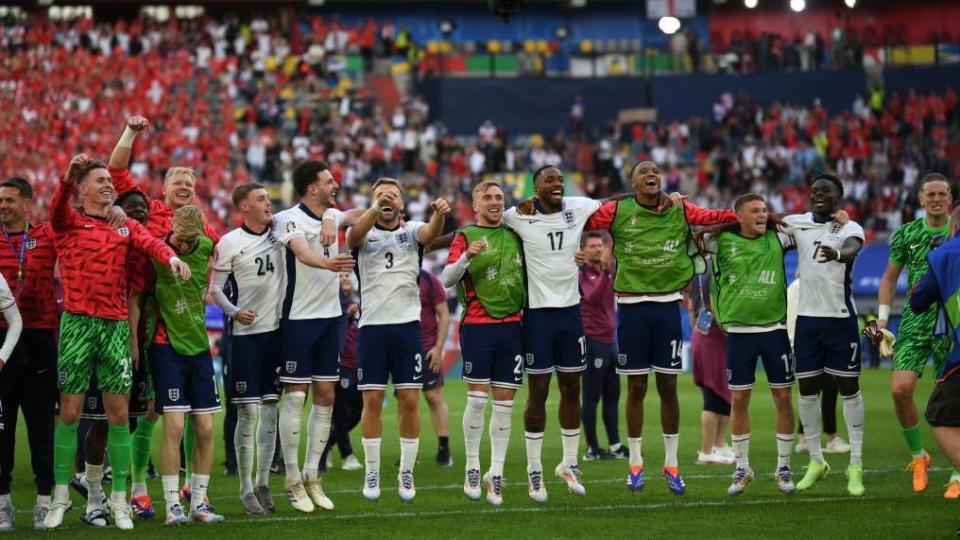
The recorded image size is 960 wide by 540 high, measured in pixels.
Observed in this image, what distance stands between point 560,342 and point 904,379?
2902mm

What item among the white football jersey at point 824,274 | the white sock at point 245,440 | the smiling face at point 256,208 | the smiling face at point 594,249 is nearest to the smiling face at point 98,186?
the smiling face at point 256,208

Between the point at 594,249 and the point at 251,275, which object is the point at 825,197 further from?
the point at 251,275

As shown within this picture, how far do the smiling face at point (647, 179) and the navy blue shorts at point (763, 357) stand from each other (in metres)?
1.49

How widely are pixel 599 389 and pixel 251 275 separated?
5.56 meters

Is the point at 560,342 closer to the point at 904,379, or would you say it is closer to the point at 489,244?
the point at 489,244

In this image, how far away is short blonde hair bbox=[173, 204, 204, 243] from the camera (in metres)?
10.9

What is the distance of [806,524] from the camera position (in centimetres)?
1047

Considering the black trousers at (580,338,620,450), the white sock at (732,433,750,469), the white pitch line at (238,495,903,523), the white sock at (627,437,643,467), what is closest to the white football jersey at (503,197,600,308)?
the white sock at (627,437,643,467)

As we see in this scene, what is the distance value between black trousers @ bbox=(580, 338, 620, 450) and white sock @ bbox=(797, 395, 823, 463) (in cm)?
330

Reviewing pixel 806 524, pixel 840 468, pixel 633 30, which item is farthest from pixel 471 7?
pixel 806 524

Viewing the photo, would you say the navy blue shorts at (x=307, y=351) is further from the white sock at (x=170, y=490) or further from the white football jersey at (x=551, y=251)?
the white football jersey at (x=551, y=251)

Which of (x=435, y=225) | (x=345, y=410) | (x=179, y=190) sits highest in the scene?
(x=179, y=190)

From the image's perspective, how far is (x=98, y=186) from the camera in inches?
428

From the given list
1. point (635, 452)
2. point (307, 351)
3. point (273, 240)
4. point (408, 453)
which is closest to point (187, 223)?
point (273, 240)
